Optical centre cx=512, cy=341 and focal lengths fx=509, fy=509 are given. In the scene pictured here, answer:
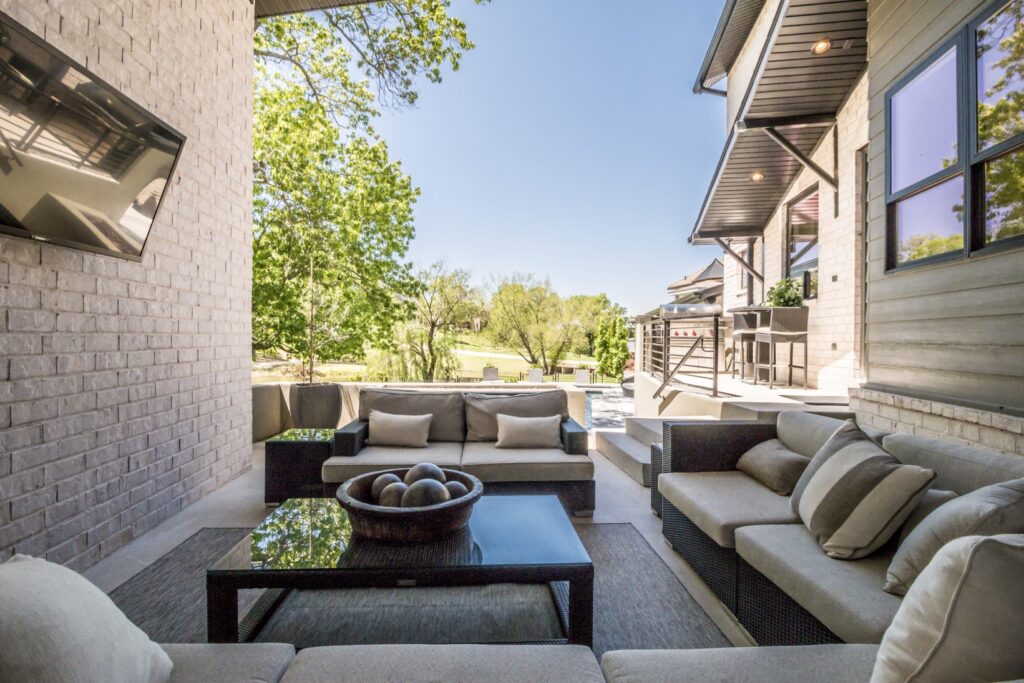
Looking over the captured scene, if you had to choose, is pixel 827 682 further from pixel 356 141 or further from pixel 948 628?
pixel 356 141

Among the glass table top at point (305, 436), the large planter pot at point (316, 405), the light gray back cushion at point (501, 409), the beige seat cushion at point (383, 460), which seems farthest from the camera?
the large planter pot at point (316, 405)

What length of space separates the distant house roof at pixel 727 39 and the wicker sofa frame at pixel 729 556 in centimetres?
741

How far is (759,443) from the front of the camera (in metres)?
3.19

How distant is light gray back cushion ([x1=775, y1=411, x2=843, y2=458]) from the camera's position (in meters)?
2.75

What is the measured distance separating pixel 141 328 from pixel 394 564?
8.37ft

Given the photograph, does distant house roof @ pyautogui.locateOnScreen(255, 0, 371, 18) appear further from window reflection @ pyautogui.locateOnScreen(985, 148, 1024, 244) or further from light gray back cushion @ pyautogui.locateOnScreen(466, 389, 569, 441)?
window reflection @ pyautogui.locateOnScreen(985, 148, 1024, 244)

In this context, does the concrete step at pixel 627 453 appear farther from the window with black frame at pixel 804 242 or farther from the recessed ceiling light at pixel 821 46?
the recessed ceiling light at pixel 821 46

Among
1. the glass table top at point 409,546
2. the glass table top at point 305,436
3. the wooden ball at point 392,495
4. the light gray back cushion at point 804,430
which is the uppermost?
the light gray back cushion at point 804,430

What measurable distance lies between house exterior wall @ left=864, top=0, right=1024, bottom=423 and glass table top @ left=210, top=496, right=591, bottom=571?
2259 millimetres

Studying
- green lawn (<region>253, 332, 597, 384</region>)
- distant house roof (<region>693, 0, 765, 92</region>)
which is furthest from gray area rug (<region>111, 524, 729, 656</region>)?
green lawn (<region>253, 332, 597, 384</region>)

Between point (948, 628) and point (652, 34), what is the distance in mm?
15413

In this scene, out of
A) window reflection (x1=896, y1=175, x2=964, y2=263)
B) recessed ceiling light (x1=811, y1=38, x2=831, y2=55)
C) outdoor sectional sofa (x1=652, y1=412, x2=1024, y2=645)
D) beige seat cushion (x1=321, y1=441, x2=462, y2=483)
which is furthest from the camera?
recessed ceiling light (x1=811, y1=38, x2=831, y2=55)

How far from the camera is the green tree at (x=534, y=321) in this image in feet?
53.2

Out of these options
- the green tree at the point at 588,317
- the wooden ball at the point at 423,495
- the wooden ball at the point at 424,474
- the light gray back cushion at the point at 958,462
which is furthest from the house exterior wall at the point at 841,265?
the green tree at the point at 588,317
